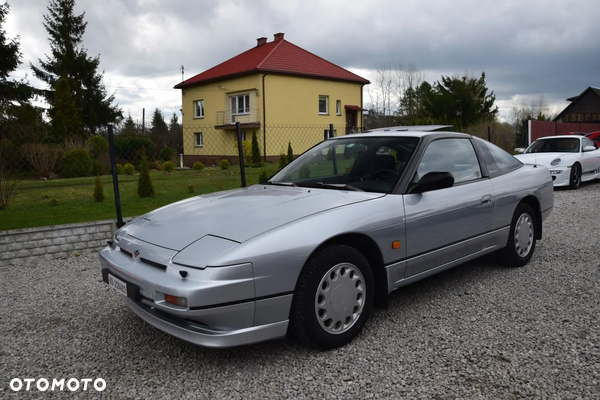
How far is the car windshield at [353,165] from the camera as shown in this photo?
3921mm

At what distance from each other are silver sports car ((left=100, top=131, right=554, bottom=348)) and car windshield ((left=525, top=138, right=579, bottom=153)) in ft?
29.2


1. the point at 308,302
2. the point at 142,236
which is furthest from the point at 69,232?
the point at 308,302

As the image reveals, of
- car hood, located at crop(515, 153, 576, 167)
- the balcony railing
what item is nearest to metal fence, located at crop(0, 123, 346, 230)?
car hood, located at crop(515, 153, 576, 167)

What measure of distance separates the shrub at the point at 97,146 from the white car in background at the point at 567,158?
1140cm

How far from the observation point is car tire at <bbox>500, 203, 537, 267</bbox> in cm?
489

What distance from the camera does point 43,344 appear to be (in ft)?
11.3

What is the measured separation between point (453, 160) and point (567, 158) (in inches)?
368

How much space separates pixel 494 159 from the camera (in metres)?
4.84

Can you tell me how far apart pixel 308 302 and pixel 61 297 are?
2.91 m

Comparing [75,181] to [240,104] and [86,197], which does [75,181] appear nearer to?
[86,197]

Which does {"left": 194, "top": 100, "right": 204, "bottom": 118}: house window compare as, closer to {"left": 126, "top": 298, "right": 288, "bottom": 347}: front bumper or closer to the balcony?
the balcony

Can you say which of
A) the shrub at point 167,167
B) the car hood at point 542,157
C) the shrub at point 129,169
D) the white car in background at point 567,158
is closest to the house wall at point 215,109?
the shrub at point 167,167

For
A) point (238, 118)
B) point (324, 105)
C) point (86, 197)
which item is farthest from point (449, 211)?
point (324, 105)

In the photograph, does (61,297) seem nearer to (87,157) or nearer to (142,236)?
(142,236)
